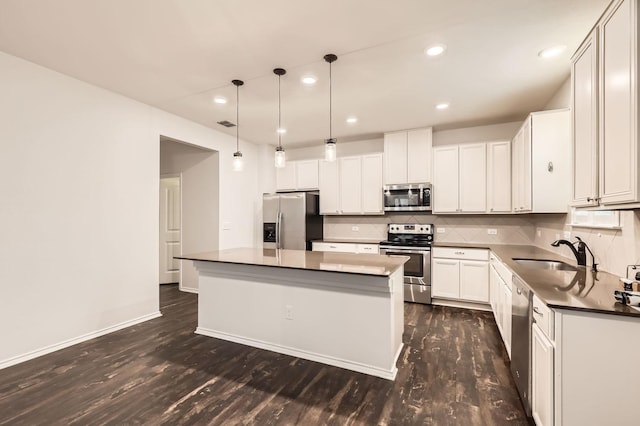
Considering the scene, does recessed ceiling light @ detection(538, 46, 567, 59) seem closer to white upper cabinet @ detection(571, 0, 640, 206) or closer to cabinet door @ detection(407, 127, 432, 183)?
white upper cabinet @ detection(571, 0, 640, 206)

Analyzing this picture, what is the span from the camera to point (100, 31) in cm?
230

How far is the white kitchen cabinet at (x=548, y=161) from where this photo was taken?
2998mm

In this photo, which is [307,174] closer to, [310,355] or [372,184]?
[372,184]

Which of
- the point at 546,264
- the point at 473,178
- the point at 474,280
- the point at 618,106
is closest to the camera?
the point at 618,106

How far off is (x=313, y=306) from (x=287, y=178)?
3403mm

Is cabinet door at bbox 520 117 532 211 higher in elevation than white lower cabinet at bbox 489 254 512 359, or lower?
higher

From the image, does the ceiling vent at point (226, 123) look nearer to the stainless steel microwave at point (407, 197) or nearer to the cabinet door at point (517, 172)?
the stainless steel microwave at point (407, 197)

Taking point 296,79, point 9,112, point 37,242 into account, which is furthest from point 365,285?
point 9,112

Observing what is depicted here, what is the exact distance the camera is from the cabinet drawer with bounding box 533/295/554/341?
1539 millimetres

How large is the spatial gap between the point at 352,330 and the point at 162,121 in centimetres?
368

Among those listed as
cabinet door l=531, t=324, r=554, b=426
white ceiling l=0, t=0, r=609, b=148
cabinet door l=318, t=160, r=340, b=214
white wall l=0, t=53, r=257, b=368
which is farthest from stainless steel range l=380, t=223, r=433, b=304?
white wall l=0, t=53, r=257, b=368

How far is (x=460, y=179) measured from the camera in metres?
4.44

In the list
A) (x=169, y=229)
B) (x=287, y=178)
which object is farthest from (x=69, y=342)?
(x=287, y=178)

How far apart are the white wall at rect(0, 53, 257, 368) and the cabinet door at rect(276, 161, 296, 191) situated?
2.18 m
